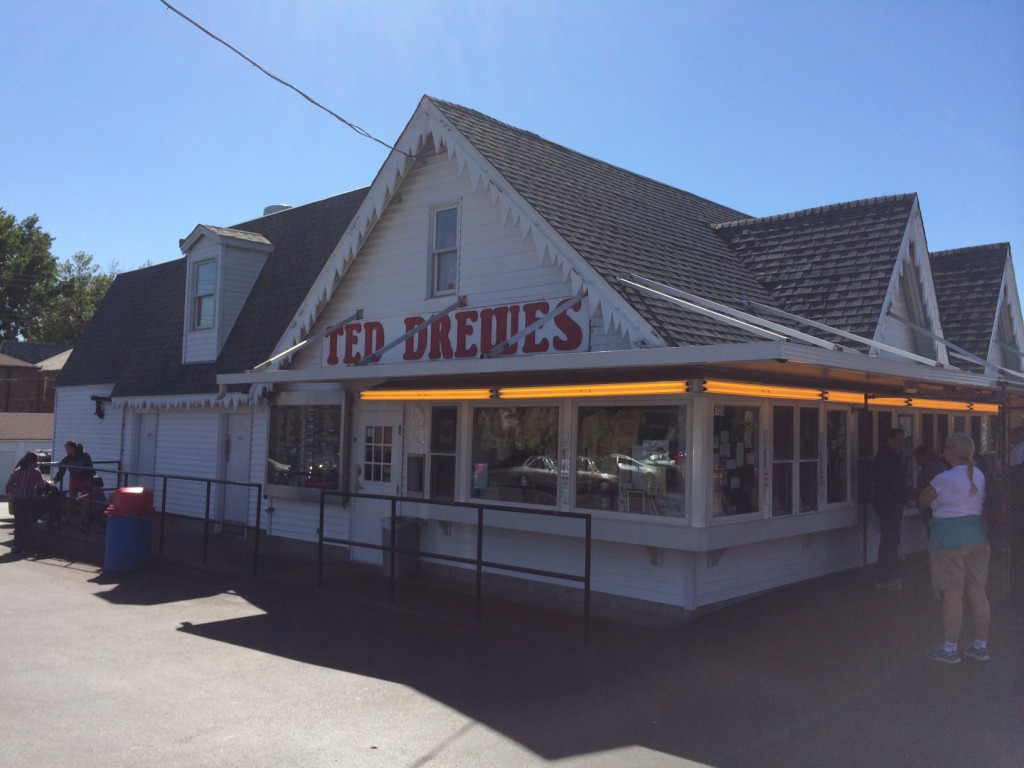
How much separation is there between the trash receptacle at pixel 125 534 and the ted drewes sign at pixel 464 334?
335 centimetres

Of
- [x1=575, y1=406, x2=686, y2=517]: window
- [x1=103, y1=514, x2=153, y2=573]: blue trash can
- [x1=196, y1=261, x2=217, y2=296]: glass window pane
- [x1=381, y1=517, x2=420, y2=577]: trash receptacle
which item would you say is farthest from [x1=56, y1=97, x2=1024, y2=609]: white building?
[x1=103, y1=514, x2=153, y2=573]: blue trash can

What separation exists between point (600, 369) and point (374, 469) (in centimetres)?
484

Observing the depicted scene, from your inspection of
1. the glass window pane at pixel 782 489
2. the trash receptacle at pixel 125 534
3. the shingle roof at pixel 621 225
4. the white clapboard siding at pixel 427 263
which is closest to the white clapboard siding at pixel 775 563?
the glass window pane at pixel 782 489

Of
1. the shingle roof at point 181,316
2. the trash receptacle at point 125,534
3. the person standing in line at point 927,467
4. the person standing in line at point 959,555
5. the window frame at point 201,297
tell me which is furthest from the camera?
the window frame at point 201,297

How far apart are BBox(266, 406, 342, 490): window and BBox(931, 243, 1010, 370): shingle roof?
998 centimetres

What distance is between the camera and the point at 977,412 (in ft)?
48.0

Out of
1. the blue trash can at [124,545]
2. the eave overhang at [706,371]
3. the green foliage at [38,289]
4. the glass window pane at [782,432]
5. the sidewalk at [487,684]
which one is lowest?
the sidewalk at [487,684]

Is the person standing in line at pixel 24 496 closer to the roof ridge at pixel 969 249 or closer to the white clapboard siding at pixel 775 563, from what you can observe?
the white clapboard siding at pixel 775 563

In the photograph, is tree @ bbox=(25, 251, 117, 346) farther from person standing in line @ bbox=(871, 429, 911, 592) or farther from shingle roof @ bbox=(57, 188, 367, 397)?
person standing in line @ bbox=(871, 429, 911, 592)

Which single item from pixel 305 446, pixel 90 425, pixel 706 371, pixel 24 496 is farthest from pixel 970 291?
pixel 90 425

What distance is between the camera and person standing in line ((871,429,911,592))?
410 inches

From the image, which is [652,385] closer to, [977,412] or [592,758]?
[592,758]

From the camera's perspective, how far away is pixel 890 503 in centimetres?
1057

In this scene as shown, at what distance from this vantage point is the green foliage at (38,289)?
53781 mm
